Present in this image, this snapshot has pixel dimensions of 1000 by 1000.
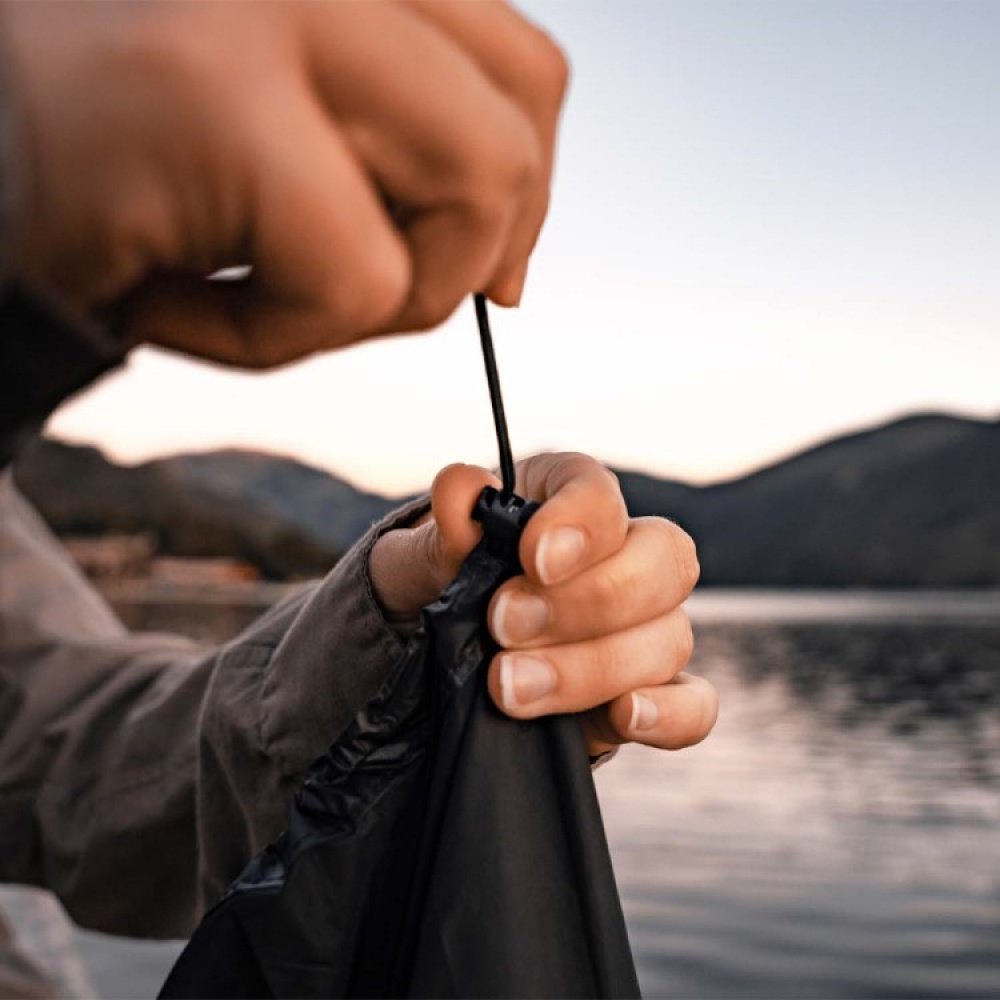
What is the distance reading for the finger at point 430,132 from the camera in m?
0.78

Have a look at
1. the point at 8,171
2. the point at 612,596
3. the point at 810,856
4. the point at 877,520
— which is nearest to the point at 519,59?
the point at 8,171

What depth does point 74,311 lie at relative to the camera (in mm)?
731

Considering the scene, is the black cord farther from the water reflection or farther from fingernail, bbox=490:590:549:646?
the water reflection

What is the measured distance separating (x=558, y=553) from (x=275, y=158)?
1.91 feet

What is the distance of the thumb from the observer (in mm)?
1353

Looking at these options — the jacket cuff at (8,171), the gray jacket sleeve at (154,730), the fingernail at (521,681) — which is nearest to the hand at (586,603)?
the fingernail at (521,681)

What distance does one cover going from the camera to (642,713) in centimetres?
137

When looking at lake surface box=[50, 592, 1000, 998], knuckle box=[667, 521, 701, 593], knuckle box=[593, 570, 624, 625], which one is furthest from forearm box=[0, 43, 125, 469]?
lake surface box=[50, 592, 1000, 998]

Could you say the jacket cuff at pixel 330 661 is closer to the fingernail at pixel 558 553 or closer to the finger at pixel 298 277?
the fingernail at pixel 558 553

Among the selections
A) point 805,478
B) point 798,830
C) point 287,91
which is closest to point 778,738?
point 798,830

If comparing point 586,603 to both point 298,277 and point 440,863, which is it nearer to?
point 440,863

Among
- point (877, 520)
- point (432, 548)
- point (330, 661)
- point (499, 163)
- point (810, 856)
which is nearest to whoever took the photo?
point (499, 163)

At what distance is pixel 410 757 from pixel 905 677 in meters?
→ 35.4

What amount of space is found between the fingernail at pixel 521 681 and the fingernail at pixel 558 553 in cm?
10
